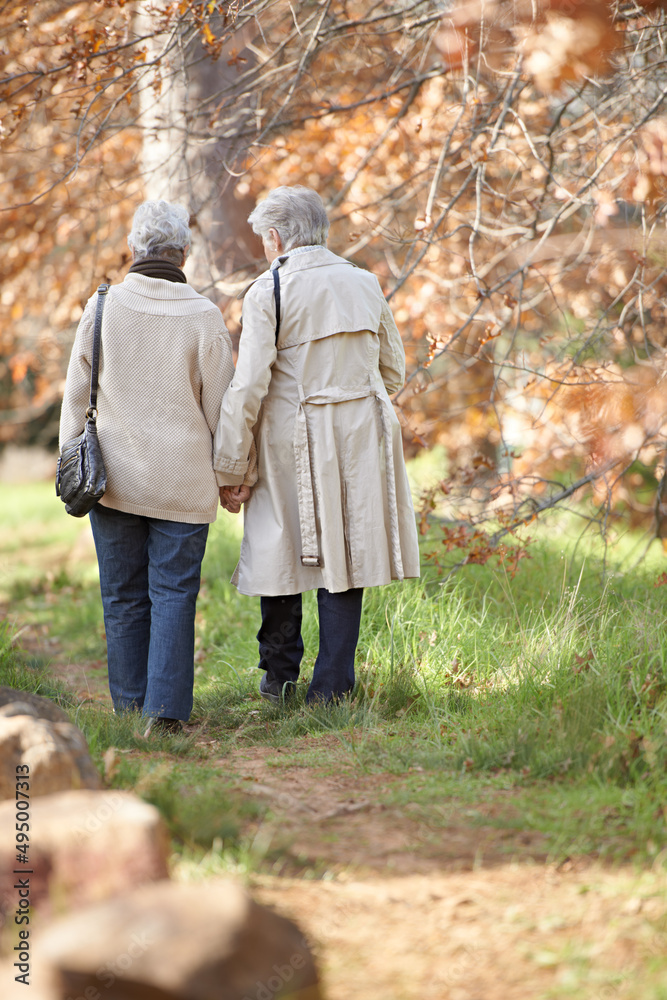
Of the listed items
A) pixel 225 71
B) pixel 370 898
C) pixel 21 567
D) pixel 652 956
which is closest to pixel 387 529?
pixel 370 898

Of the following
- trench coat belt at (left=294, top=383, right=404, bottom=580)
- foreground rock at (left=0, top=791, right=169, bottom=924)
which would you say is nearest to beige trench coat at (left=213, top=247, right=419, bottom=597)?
trench coat belt at (left=294, top=383, right=404, bottom=580)

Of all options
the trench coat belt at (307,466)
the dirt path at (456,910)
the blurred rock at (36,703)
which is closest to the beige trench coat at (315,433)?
the trench coat belt at (307,466)

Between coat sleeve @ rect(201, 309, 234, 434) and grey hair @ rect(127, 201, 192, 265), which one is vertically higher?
grey hair @ rect(127, 201, 192, 265)

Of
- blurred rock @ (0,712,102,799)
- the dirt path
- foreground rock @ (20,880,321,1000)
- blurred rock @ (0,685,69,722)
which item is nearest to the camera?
foreground rock @ (20,880,321,1000)

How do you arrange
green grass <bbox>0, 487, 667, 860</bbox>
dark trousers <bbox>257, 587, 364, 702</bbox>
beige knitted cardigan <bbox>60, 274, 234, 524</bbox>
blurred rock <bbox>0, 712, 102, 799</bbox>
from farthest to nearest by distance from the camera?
1. dark trousers <bbox>257, 587, 364, 702</bbox>
2. beige knitted cardigan <bbox>60, 274, 234, 524</bbox>
3. green grass <bbox>0, 487, 667, 860</bbox>
4. blurred rock <bbox>0, 712, 102, 799</bbox>

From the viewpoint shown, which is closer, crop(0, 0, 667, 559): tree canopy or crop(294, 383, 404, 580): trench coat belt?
crop(294, 383, 404, 580): trench coat belt

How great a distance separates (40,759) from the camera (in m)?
2.25

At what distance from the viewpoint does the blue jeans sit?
353 centimetres

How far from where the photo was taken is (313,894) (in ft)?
6.88

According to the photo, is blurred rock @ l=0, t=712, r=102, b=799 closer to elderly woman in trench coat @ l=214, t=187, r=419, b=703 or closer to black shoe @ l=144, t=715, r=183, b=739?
black shoe @ l=144, t=715, r=183, b=739

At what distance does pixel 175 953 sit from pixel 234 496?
2295 mm

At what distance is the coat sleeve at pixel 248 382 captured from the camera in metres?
3.44

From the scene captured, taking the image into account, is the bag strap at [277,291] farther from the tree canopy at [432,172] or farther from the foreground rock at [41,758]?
the foreground rock at [41,758]

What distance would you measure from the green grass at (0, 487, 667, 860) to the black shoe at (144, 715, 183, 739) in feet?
0.32
